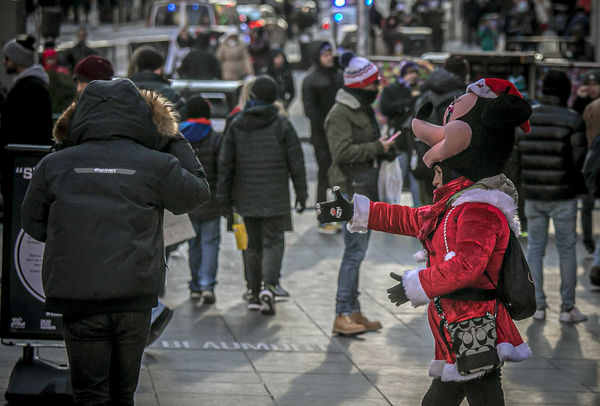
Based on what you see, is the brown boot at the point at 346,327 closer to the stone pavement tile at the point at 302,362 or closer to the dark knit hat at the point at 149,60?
the stone pavement tile at the point at 302,362

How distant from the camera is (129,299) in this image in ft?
14.6

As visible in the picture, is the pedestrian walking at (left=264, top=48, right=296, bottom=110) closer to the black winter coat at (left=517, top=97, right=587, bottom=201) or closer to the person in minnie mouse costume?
the black winter coat at (left=517, top=97, right=587, bottom=201)

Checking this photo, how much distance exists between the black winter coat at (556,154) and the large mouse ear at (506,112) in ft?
13.3

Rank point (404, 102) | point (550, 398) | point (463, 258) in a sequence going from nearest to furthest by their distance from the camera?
point (463, 258)
point (550, 398)
point (404, 102)

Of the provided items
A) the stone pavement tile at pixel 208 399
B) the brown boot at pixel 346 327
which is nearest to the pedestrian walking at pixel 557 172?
the brown boot at pixel 346 327

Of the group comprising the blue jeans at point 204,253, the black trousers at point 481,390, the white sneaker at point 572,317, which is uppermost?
the black trousers at point 481,390

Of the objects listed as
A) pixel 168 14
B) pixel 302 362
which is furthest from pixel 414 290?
pixel 168 14

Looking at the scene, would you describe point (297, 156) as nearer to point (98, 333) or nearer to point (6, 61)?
point (6, 61)

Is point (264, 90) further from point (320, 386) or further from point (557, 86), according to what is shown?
point (320, 386)

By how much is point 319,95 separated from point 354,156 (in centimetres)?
456

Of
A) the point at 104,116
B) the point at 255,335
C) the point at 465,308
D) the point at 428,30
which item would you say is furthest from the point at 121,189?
the point at 428,30

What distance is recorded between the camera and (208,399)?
629cm

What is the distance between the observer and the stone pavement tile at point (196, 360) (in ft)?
22.9

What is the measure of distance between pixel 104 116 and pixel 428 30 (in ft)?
104
